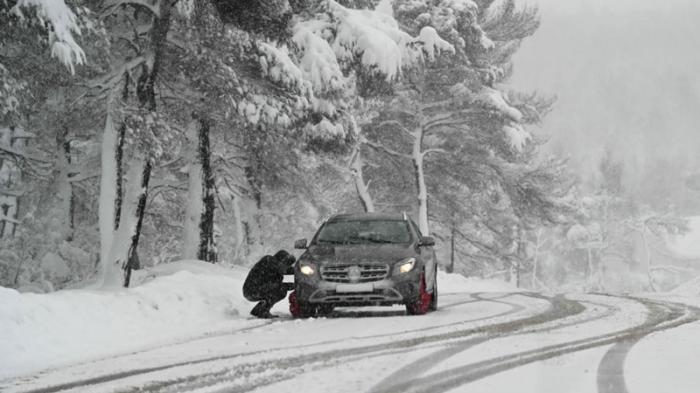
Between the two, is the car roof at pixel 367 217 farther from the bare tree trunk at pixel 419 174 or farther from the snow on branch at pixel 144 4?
the bare tree trunk at pixel 419 174

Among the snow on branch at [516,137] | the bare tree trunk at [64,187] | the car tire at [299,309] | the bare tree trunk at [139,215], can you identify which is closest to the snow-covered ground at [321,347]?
the car tire at [299,309]

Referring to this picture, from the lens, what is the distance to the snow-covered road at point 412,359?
6.06m

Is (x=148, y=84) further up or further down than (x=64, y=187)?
further up

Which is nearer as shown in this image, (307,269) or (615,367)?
(615,367)

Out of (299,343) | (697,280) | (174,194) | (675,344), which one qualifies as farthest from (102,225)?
(697,280)

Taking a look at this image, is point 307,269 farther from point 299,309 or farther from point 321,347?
point 321,347

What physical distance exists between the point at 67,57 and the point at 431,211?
29.4 m

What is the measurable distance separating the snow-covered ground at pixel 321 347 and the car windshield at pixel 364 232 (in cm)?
114

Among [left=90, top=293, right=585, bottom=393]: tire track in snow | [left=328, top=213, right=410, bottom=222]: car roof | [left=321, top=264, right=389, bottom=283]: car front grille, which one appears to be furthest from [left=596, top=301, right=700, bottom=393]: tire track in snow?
[left=328, top=213, right=410, bottom=222]: car roof

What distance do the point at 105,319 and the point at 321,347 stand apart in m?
3.04

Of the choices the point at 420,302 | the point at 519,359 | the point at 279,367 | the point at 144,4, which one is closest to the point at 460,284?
the point at 420,302

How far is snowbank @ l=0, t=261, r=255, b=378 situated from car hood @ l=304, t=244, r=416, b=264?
4.77ft

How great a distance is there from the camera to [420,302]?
12.4 metres

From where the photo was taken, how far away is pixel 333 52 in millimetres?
15922
